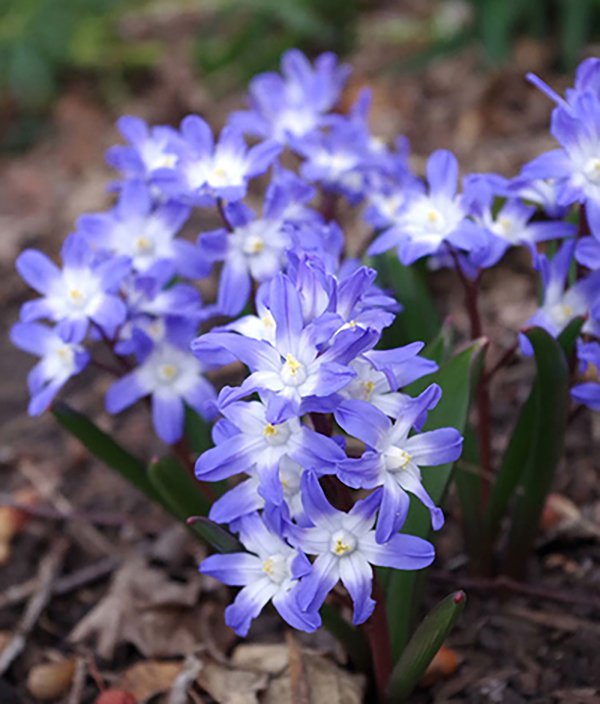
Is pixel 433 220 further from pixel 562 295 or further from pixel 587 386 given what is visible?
pixel 587 386

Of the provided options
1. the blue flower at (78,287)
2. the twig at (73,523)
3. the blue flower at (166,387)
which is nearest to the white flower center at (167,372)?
the blue flower at (166,387)

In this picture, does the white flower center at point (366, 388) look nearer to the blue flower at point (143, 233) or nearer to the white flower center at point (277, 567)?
the white flower center at point (277, 567)

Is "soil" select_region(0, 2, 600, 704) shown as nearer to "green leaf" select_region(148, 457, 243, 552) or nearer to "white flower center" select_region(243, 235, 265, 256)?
"green leaf" select_region(148, 457, 243, 552)

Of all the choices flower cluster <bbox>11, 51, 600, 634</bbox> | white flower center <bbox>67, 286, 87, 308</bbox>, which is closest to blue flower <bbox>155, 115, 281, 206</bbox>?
flower cluster <bbox>11, 51, 600, 634</bbox>

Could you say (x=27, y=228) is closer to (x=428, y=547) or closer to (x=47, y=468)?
(x=47, y=468)

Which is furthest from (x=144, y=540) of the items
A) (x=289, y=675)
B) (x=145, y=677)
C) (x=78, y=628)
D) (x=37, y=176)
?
(x=37, y=176)
